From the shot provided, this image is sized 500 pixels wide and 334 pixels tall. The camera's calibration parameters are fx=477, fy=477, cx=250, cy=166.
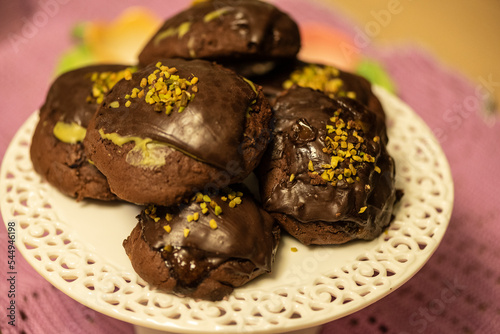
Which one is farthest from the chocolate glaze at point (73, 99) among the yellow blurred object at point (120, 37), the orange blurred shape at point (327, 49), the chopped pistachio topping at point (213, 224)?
the orange blurred shape at point (327, 49)

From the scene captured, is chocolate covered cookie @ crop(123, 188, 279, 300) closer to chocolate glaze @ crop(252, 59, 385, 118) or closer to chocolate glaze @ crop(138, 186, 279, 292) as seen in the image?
chocolate glaze @ crop(138, 186, 279, 292)

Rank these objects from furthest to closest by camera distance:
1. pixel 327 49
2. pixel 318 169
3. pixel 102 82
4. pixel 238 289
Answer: pixel 327 49, pixel 102 82, pixel 318 169, pixel 238 289

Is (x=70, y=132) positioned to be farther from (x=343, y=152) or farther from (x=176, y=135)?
(x=343, y=152)

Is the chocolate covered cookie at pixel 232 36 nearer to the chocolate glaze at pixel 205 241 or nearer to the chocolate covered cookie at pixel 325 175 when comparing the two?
the chocolate covered cookie at pixel 325 175

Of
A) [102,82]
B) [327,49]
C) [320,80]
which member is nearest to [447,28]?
[327,49]

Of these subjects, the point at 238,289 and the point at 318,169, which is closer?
the point at 238,289

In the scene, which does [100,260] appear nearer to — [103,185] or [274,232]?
[103,185]

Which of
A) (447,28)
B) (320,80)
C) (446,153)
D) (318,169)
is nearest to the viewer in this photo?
(318,169)
